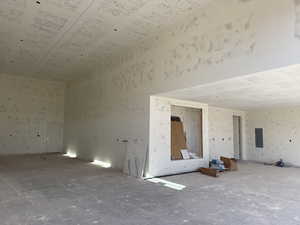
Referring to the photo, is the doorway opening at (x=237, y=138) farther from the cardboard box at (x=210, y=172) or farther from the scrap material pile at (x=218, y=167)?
the cardboard box at (x=210, y=172)

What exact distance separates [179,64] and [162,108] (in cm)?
161

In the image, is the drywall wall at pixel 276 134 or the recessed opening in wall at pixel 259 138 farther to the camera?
the recessed opening in wall at pixel 259 138

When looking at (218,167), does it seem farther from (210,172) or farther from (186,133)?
(186,133)

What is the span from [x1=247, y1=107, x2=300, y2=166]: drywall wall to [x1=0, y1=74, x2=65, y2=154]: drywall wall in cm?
1062

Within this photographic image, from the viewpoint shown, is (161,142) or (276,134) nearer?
(161,142)

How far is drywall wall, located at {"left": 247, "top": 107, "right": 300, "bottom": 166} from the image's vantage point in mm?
8273

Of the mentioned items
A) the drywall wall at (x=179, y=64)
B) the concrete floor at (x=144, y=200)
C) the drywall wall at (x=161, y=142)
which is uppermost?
the drywall wall at (x=179, y=64)

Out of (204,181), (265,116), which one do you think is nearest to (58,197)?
(204,181)

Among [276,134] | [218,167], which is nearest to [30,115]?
[218,167]

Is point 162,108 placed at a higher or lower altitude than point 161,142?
higher

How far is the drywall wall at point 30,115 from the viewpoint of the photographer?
437 inches

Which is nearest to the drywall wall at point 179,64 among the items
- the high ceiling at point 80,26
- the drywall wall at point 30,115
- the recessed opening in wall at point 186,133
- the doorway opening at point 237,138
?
the high ceiling at point 80,26

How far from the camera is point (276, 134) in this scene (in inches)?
349

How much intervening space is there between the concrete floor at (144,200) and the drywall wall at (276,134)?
105 inches
